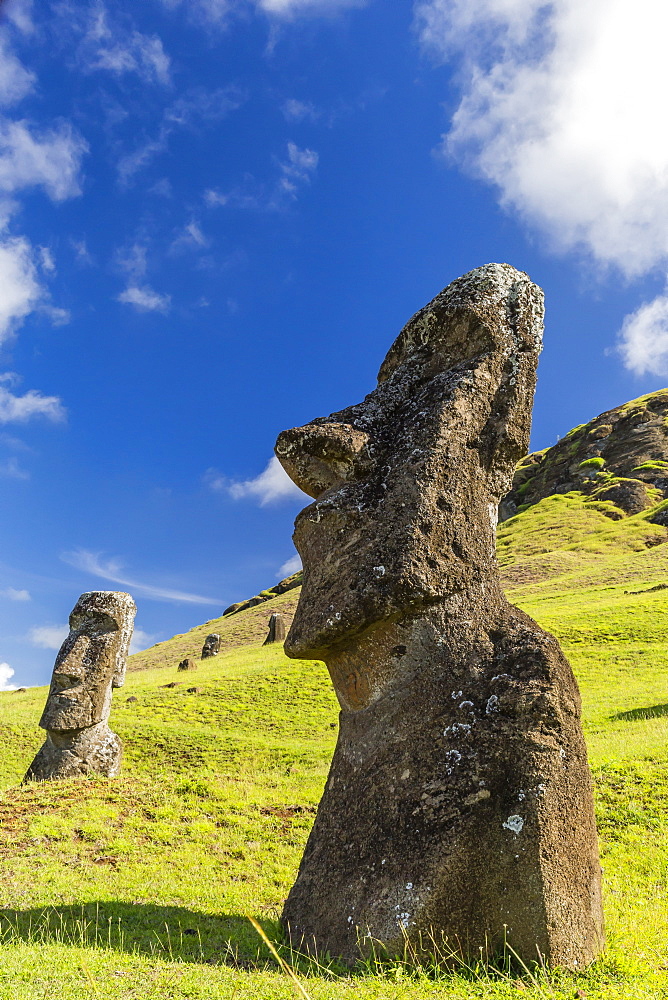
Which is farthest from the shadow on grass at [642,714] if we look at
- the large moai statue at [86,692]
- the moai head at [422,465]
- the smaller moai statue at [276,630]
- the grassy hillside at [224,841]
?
the smaller moai statue at [276,630]

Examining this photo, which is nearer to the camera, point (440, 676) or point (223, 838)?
point (440, 676)

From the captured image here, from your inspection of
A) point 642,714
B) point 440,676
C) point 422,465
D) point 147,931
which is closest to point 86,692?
point 147,931

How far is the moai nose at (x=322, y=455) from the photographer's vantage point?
6652 millimetres

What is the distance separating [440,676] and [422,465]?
6.06 feet

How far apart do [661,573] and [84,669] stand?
42.9m

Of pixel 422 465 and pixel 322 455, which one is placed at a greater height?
pixel 322 455

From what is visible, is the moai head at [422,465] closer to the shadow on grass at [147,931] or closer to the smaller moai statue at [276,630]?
the shadow on grass at [147,931]

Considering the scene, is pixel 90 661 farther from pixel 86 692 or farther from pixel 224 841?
pixel 224 841

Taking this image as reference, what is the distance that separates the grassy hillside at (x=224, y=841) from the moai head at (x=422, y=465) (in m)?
2.56

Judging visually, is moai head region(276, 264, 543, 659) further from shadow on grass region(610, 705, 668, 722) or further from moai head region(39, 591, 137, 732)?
shadow on grass region(610, 705, 668, 722)

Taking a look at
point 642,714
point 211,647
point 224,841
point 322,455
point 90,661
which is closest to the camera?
point 322,455

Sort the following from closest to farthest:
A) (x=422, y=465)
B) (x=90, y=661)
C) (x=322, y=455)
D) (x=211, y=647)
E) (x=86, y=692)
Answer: (x=422, y=465) → (x=322, y=455) → (x=86, y=692) → (x=90, y=661) → (x=211, y=647)

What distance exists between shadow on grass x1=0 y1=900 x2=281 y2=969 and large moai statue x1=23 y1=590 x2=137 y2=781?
27.8ft

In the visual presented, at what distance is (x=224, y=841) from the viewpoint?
10.2 m
